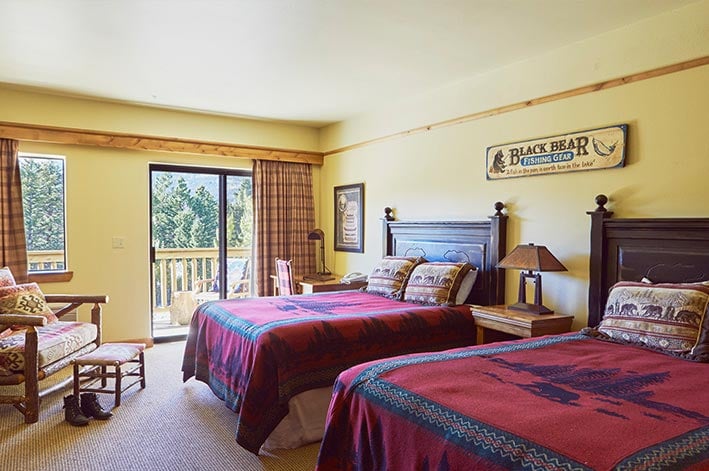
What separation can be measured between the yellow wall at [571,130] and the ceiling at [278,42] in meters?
0.15

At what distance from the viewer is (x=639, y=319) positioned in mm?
Result: 2477

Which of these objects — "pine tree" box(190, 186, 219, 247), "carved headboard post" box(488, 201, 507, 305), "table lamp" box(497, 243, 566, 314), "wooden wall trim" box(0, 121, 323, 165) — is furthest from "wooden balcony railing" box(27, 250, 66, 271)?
"table lamp" box(497, 243, 566, 314)

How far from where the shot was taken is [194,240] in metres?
5.58

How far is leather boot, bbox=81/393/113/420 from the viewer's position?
3.23 m

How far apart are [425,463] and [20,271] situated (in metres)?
4.38

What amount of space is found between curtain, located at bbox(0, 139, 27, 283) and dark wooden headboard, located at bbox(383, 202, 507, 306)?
3.52 meters

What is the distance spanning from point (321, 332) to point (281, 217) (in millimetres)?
3101

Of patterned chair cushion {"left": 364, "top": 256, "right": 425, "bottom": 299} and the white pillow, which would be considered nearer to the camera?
the white pillow

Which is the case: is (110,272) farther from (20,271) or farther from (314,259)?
(314,259)

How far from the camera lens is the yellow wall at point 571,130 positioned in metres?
2.73

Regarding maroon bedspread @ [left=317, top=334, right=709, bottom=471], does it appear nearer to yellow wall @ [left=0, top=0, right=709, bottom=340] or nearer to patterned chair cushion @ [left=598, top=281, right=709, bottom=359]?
patterned chair cushion @ [left=598, top=281, right=709, bottom=359]

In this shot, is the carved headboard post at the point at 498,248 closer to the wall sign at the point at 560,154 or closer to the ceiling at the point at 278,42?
the wall sign at the point at 560,154

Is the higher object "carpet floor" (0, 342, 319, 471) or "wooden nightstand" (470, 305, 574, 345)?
"wooden nightstand" (470, 305, 574, 345)

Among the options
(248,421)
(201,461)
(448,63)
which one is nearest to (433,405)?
(248,421)
